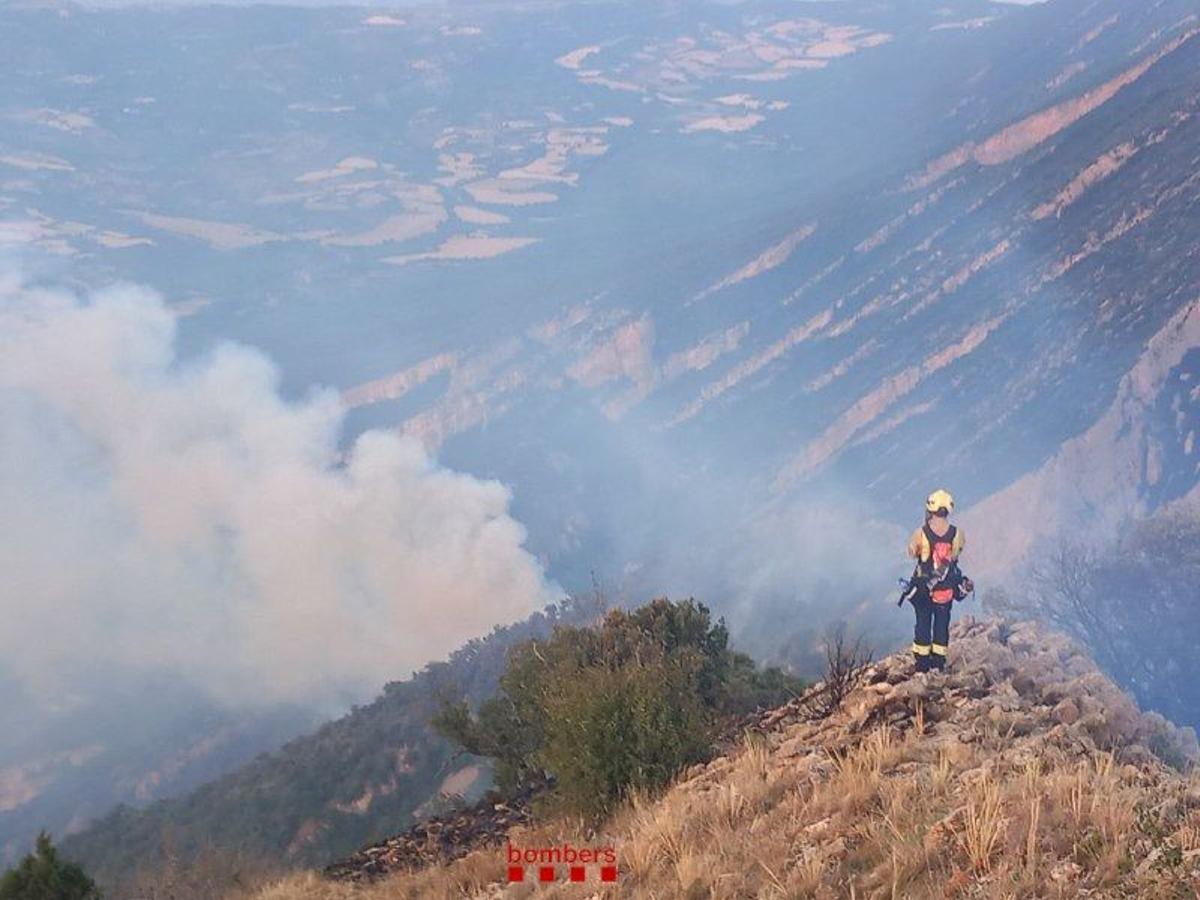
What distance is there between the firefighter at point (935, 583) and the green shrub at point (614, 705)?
2.67m

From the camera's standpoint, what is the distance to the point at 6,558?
4048 inches

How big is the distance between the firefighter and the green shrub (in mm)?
2672

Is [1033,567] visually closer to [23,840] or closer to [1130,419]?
[1130,419]

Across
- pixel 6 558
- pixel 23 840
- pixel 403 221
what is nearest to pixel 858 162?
pixel 403 221

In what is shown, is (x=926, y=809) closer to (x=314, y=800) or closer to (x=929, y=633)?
(x=929, y=633)

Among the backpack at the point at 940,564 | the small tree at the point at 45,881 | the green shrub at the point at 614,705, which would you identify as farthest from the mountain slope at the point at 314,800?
the backpack at the point at 940,564

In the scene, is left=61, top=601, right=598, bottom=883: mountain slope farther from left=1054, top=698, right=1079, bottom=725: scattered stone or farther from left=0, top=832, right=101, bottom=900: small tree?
left=1054, top=698, right=1079, bottom=725: scattered stone

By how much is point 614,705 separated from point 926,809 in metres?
4.70

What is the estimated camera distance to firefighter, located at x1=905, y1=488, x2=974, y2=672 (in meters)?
11.8

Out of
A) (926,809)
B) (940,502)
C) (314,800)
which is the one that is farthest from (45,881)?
(314,800)

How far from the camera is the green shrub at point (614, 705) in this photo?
36.8 feet

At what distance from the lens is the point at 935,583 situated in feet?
39.5

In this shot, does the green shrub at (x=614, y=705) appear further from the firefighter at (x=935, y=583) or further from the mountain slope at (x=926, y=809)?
the firefighter at (x=935, y=583)

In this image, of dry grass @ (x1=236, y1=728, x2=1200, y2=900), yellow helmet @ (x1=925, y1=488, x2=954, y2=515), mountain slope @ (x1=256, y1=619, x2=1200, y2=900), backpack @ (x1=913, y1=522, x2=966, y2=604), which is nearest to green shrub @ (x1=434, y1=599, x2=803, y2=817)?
mountain slope @ (x1=256, y1=619, x2=1200, y2=900)
